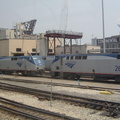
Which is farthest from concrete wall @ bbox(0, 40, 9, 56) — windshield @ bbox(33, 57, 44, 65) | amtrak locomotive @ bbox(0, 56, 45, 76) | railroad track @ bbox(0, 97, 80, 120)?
railroad track @ bbox(0, 97, 80, 120)

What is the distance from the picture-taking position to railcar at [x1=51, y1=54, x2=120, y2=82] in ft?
85.8

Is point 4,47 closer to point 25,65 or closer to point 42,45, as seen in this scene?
point 42,45

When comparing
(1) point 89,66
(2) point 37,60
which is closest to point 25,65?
(2) point 37,60

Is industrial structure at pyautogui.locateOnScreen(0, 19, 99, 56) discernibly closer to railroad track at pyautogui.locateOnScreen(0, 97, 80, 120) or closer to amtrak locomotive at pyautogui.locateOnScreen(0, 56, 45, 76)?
amtrak locomotive at pyautogui.locateOnScreen(0, 56, 45, 76)

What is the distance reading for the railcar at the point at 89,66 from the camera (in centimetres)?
2616

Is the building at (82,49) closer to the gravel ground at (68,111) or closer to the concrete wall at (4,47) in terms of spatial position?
the concrete wall at (4,47)

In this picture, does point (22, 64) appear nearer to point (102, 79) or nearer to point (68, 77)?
point (68, 77)

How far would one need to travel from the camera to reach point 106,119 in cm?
1079

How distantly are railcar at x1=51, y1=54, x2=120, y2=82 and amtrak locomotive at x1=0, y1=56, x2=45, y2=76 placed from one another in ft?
13.9

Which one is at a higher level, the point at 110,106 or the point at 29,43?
the point at 29,43

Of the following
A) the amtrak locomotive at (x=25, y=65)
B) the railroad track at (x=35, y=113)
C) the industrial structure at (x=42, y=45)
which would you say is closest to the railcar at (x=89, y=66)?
the amtrak locomotive at (x=25, y=65)

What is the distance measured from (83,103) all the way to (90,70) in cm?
1482

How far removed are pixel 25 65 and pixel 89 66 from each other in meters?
13.9

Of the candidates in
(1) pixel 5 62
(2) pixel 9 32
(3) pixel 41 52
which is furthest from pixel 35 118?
(2) pixel 9 32
